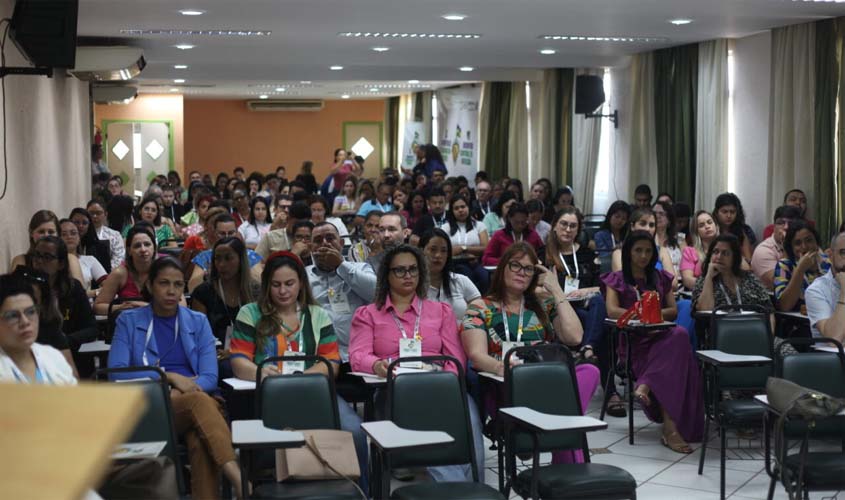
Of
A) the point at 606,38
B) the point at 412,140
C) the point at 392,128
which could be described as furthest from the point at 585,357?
the point at 392,128

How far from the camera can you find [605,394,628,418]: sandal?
736 cm

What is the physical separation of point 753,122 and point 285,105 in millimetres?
19320

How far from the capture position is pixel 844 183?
979 centimetres

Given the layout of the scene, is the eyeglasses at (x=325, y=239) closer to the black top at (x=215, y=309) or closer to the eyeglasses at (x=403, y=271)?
the black top at (x=215, y=309)

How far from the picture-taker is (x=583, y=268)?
26.6ft

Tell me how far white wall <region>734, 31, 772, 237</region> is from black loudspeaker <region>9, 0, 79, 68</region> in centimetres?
723

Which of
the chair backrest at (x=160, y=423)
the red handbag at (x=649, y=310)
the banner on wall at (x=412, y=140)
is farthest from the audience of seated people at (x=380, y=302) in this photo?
the banner on wall at (x=412, y=140)

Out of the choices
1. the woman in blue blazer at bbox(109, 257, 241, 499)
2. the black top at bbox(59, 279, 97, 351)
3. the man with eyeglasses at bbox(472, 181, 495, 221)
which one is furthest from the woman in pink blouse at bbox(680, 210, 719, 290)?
the man with eyeglasses at bbox(472, 181, 495, 221)

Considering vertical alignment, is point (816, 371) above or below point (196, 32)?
below

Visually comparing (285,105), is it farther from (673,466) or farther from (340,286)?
(673,466)

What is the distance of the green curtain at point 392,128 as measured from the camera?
90.2 ft

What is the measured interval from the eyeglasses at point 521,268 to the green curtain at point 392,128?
2180 centimetres

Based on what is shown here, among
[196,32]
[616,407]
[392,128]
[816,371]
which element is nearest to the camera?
[816,371]

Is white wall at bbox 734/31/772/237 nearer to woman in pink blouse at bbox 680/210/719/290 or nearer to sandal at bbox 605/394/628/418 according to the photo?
woman in pink blouse at bbox 680/210/719/290
